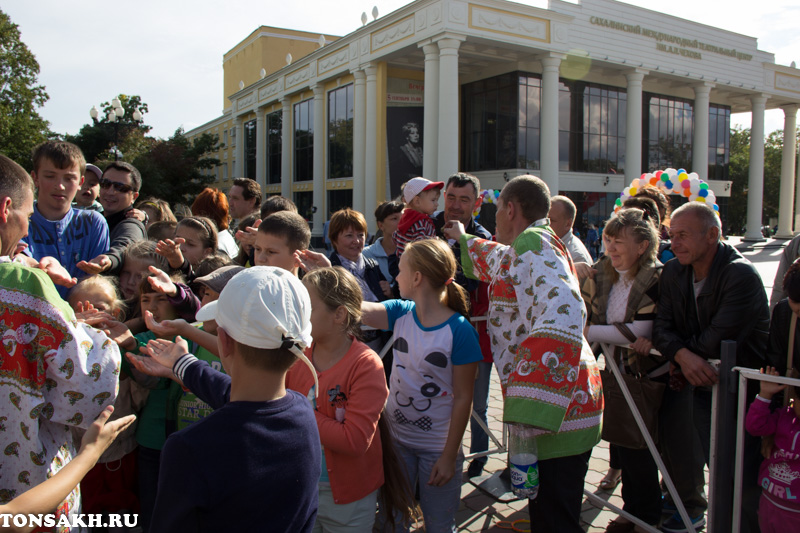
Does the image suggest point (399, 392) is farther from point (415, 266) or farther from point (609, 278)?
point (609, 278)

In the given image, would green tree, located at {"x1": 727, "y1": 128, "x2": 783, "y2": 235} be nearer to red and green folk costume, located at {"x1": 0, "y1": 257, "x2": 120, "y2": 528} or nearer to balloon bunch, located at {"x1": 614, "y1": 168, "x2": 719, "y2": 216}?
balloon bunch, located at {"x1": 614, "y1": 168, "x2": 719, "y2": 216}

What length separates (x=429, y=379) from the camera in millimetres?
2730

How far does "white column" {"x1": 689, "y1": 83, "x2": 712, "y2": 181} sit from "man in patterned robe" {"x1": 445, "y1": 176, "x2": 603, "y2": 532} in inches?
1321

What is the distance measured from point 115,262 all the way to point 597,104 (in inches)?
1251

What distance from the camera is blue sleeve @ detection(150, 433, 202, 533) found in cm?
138

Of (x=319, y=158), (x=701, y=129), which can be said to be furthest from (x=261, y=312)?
(x=701, y=129)

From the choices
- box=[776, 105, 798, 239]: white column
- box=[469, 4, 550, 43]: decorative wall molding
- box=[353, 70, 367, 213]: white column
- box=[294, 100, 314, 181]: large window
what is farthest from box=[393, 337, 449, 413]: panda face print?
box=[776, 105, 798, 239]: white column

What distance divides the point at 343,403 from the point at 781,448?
2155 mm

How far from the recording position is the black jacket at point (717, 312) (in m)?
2.94

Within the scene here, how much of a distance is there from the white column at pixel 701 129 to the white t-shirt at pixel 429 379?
111 ft

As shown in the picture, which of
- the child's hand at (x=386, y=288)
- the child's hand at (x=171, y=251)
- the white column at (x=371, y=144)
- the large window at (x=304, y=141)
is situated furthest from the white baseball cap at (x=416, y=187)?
the large window at (x=304, y=141)

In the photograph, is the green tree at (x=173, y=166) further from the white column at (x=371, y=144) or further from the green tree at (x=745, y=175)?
the green tree at (x=745, y=175)

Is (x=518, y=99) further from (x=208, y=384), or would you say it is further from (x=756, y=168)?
(x=208, y=384)

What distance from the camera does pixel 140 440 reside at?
288 cm
